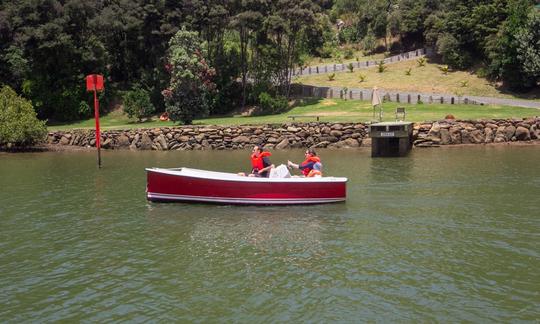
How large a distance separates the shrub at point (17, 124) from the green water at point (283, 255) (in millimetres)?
17133

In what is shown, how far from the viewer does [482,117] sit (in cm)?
3922

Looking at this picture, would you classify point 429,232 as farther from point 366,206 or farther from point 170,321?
point 170,321

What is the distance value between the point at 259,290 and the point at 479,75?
57220mm

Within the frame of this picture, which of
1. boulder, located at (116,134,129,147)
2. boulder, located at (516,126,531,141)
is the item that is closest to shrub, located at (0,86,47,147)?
boulder, located at (116,134,129,147)

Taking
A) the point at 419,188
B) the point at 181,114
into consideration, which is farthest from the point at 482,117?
the point at 181,114

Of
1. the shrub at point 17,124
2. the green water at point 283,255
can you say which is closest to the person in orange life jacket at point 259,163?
the green water at point 283,255

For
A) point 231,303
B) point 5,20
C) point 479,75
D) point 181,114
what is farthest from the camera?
point 479,75

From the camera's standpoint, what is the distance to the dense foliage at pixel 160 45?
1969 inches

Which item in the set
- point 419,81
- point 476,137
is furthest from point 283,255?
point 419,81

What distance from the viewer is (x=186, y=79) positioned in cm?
4372

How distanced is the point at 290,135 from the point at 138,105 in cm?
1795

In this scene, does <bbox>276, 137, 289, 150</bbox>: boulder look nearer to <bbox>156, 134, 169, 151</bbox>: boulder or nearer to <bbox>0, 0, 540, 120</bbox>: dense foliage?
<bbox>156, 134, 169, 151</bbox>: boulder

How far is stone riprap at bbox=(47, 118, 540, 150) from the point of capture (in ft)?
122

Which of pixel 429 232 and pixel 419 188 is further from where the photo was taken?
pixel 419 188
